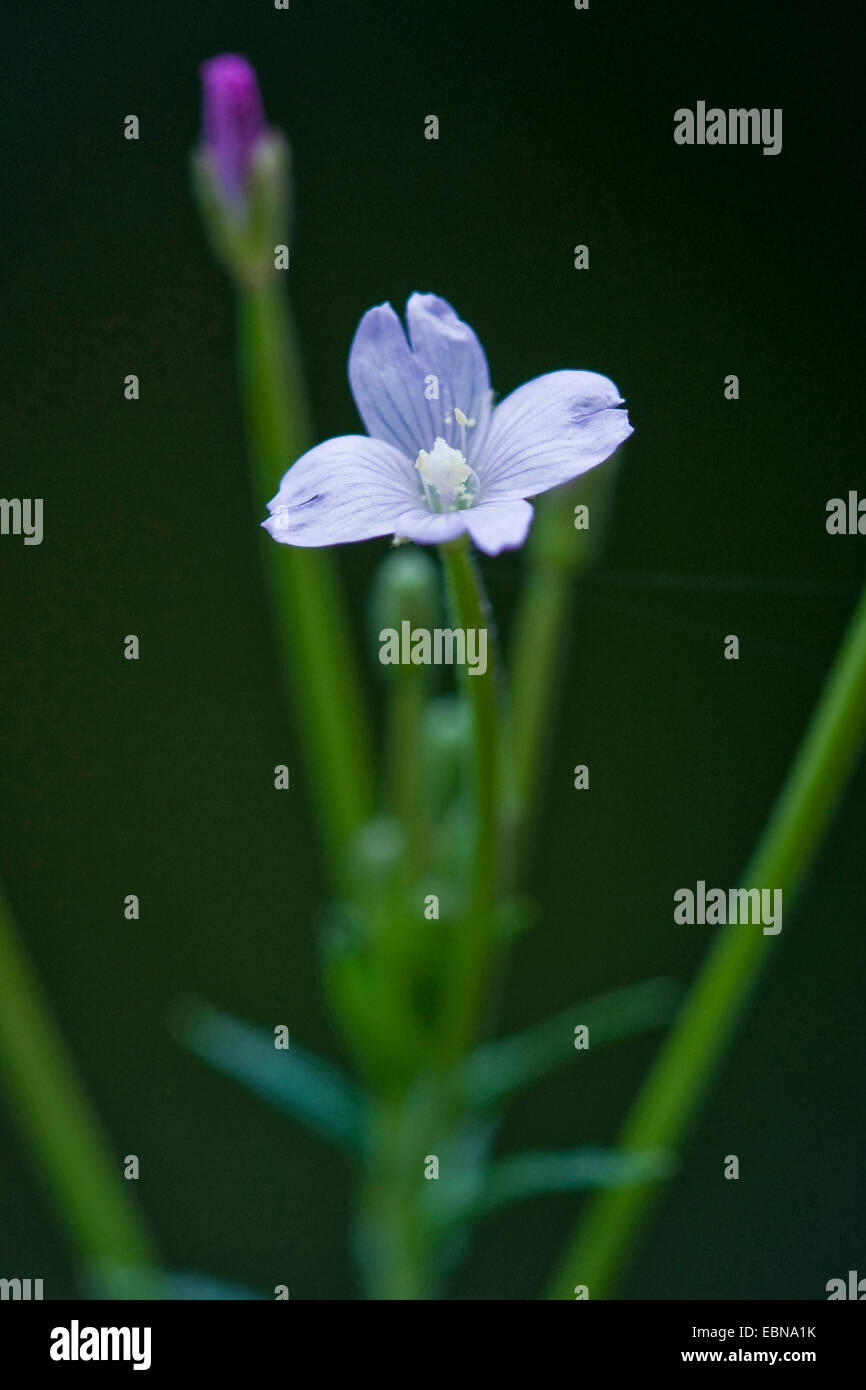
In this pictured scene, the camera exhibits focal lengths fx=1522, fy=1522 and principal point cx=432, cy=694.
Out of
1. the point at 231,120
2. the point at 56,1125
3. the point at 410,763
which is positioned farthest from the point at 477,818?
the point at 231,120

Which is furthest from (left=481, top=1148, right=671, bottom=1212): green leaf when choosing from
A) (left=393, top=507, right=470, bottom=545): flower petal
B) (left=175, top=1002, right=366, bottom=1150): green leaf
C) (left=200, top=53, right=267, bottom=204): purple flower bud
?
(left=200, top=53, right=267, bottom=204): purple flower bud

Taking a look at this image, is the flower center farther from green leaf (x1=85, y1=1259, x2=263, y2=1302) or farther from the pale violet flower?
green leaf (x1=85, y1=1259, x2=263, y2=1302)

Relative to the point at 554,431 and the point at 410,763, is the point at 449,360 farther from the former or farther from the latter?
the point at 410,763

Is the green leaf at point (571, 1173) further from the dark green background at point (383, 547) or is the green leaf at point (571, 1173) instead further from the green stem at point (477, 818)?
the dark green background at point (383, 547)

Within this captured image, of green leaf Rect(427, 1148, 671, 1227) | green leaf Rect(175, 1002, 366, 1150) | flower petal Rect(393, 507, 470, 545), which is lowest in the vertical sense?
green leaf Rect(427, 1148, 671, 1227)

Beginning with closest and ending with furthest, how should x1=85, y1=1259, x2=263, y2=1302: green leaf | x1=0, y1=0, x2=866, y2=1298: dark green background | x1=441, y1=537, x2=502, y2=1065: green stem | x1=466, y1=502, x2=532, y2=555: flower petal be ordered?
1. x1=466, y1=502, x2=532, y2=555: flower petal
2. x1=441, y1=537, x2=502, y2=1065: green stem
3. x1=85, y1=1259, x2=263, y2=1302: green leaf
4. x1=0, y1=0, x2=866, y2=1298: dark green background
